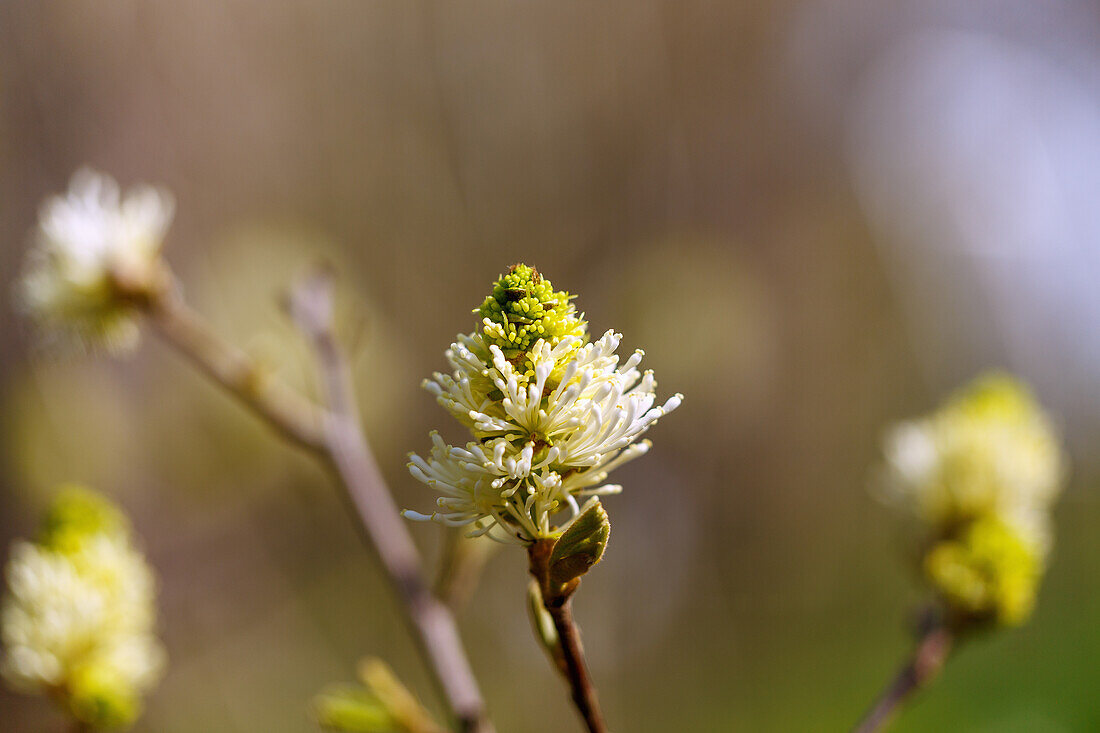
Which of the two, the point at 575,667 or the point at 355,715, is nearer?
the point at 575,667

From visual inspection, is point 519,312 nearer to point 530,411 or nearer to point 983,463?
point 530,411

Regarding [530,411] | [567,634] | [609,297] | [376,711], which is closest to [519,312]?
[530,411]

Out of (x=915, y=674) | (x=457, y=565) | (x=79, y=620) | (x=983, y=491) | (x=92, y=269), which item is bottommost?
(x=915, y=674)

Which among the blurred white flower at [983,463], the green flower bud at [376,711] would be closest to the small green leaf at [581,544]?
the green flower bud at [376,711]

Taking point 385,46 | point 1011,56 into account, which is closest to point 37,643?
point 385,46

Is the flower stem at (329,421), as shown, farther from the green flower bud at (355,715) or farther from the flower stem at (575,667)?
the flower stem at (575,667)

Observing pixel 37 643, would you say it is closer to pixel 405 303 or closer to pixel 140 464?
pixel 140 464
